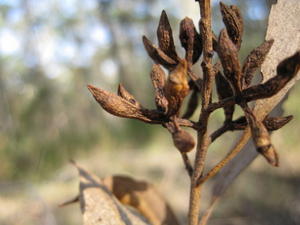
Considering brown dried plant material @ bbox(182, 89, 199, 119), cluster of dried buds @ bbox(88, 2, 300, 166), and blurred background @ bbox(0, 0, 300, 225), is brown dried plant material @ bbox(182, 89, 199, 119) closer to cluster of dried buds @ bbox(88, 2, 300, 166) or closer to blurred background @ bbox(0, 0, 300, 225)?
cluster of dried buds @ bbox(88, 2, 300, 166)

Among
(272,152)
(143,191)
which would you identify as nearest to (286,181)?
(143,191)

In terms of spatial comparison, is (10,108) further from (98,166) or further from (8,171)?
(98,166)

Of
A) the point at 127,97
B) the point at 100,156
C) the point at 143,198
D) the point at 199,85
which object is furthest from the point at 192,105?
the point at 100,156

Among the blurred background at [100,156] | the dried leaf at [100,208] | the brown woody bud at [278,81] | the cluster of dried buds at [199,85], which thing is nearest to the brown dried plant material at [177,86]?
the cluster of dried buds at [199,85]

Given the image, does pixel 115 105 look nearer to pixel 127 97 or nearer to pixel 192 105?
pixel 127 97

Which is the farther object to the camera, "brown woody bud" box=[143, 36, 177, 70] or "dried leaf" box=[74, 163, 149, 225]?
"dried leaf" box=[74, 163, 149, 225]

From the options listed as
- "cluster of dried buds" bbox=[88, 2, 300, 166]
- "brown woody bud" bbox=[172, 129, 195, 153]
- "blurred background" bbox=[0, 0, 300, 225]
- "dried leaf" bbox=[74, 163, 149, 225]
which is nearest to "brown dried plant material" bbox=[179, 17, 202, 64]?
"cluster of dried buds" bbox=[88, 2, 300, 166]
